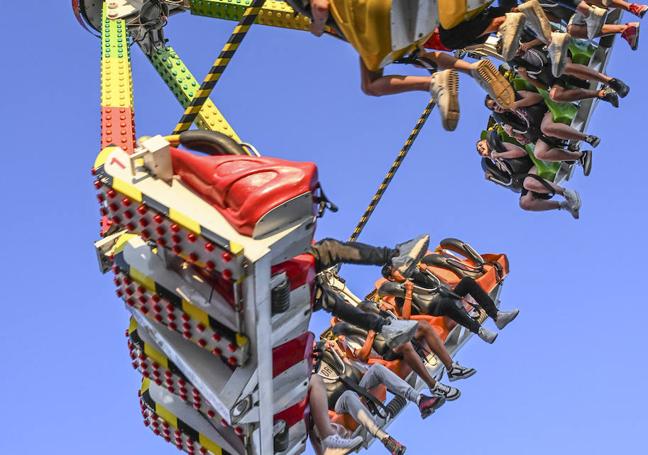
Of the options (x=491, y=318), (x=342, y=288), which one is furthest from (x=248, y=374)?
(x=491, y=318)

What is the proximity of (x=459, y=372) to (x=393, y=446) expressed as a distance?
2.15m

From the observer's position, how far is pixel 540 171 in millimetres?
Answer: 14859

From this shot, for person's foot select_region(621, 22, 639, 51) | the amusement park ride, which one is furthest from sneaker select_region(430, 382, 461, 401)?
person's foot select_region(621, 22, 639, 51)

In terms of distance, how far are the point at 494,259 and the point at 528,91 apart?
7.72 ft

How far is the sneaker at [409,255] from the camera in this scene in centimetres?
979

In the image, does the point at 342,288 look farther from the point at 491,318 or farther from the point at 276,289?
the point at 276,289

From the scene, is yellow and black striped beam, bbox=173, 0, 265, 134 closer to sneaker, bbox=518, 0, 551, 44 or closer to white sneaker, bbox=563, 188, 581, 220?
sneaker, bbox=518, 0, 551, 44

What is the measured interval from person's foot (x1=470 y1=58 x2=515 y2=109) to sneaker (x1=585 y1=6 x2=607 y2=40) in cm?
255

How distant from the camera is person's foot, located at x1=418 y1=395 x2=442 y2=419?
1195 centimetres

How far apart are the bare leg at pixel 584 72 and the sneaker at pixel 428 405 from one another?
14.9 ft

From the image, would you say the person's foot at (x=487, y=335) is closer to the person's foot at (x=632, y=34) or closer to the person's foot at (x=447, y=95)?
the person's foot at (x=632, y=34)

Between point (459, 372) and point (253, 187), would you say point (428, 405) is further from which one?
point (253, 187)

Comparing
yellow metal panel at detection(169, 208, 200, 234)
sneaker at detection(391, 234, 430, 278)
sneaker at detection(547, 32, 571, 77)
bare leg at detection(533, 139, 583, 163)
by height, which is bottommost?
bare leg at detection(533, 139, 583, 163)

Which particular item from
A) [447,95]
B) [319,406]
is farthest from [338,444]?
[447,95]
